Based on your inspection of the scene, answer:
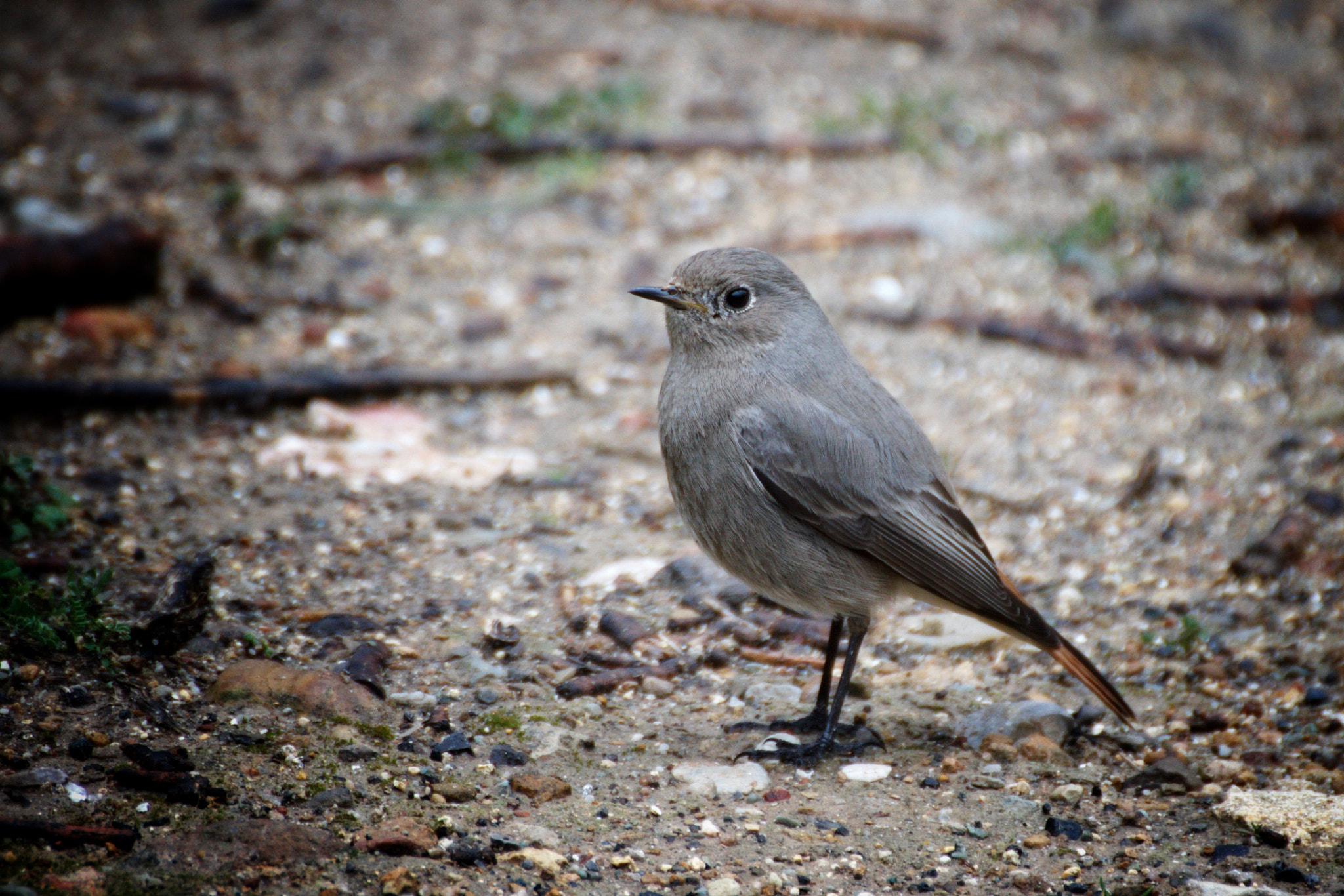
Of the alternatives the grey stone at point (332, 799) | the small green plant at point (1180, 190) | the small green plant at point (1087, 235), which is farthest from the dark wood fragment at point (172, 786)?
the small green plant at point (1180, 190)

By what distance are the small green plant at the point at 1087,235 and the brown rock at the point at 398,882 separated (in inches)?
212

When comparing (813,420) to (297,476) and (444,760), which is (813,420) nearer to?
(444,760)

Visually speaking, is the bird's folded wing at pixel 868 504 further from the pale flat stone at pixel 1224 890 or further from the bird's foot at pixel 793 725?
the pale flat stone at pixel 1224 890

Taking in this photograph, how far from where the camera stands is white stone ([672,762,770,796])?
3580mm

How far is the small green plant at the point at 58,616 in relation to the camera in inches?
133

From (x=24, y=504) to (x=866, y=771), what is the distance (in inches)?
121

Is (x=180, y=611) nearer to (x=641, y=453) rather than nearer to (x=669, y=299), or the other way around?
(x=669, y=299)

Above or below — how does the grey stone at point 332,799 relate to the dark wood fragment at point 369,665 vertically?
below

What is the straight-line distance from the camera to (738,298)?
4195 millimetres

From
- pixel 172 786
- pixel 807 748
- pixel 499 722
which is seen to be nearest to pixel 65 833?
pixel 172 786

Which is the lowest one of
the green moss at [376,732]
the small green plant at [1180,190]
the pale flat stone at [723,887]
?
the pale flat stone at [723,887]

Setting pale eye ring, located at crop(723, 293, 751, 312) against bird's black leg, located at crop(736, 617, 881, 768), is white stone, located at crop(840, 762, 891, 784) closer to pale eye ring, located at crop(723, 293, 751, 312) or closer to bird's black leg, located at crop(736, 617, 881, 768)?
bird's black leg, located at crop(736, 617, 881, 768)

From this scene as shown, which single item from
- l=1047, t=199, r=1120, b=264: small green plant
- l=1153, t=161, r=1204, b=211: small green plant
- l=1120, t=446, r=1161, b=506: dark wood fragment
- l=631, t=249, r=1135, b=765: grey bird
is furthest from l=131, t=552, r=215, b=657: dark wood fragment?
l=1153, t=161, r=1204, b=211: small green plant

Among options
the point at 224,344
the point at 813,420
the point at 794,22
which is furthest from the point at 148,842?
the point at 794,22
